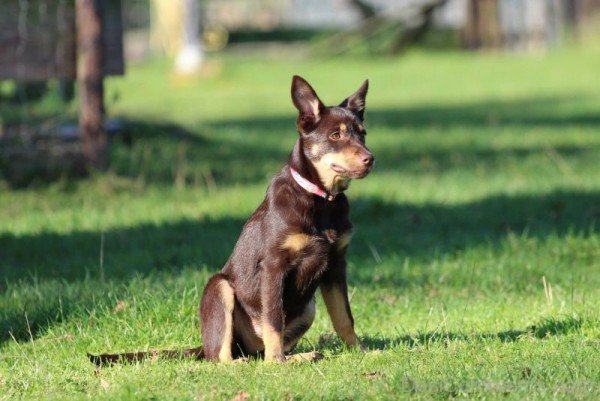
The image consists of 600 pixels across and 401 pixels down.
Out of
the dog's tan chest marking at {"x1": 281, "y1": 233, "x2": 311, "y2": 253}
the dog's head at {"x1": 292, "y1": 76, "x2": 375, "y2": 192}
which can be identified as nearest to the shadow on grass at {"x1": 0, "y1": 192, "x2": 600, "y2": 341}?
the dog's tan chest marking at {"x1": 281, "y1": 233, "x2": 311, "y2": 253}

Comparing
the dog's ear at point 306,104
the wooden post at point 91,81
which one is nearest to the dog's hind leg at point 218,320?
the dog's ear at point 306,104

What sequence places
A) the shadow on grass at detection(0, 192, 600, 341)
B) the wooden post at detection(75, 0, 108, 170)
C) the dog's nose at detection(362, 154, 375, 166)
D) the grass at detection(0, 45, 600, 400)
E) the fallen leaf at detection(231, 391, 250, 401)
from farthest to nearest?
1. the wooden post at detection(75, 0, 108, 170)
2. the shadow on grass at detection(0, 192, 600, 341)
3. the dog's nose at detection(362, 154, 375, 166)
4. the grass at detection(0, 45, 600, 400)
5. the fallen leaf at detection(231, 391, 250, 401)

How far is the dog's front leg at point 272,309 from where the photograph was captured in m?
5.73

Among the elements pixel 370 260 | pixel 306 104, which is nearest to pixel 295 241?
pixel 306 104

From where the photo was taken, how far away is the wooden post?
1184 cm

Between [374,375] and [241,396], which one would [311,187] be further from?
[241,396]

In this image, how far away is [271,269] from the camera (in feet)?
18.8

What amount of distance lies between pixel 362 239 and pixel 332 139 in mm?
3858

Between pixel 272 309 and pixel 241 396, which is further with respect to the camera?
pixel 272 309

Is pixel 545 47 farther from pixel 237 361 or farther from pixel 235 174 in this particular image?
pixel 237 361

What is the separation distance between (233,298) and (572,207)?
5.44m

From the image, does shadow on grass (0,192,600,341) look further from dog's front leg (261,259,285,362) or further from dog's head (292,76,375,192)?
dog's head (292,76,375,192)

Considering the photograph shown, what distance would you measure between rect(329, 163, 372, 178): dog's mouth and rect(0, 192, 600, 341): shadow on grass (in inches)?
87.7

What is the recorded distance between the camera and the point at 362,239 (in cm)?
959
